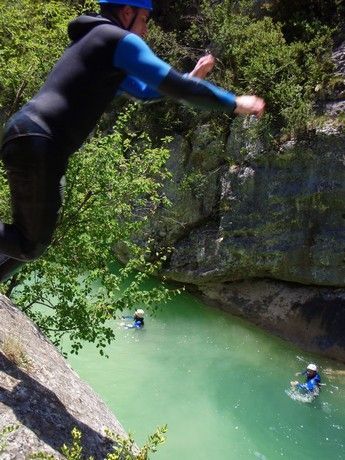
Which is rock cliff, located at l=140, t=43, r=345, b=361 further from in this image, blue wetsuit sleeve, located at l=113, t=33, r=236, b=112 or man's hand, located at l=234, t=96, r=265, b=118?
blue wetsuit sleeve, located at l=113, t=33, r=236, b=112

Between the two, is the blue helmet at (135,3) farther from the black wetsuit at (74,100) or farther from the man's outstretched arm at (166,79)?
the man's outstretched arm at (166,79)

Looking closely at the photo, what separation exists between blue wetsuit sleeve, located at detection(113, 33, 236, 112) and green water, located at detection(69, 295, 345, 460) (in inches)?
277

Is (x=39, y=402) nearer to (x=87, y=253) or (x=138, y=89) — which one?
(x=138, y=89)

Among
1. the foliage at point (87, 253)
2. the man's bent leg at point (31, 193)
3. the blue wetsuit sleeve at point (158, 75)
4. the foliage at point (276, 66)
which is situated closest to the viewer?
the blue wetsuit sleeve at point (158, 75)

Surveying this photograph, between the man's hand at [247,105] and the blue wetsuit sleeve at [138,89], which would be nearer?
the man's hand at [247,105]

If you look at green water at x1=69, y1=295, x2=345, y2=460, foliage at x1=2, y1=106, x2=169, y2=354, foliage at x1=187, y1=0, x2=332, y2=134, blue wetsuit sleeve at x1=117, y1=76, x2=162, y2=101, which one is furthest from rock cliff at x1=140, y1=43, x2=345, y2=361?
blue wetsuit sleeve at x1=117, y1=76, x2=162, y2=101

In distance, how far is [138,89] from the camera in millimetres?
2539

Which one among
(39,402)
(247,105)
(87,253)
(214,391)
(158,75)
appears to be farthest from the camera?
(214,391)

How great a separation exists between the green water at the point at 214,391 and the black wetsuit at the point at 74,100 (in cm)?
674

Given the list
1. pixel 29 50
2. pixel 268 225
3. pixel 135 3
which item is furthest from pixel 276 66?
pixel 135 3

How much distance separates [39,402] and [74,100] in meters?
1.54

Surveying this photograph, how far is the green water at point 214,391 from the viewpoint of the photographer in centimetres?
853

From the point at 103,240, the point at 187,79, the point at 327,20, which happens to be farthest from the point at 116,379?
the point at 327,20

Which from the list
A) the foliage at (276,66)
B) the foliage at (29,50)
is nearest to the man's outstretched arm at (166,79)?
the foliage at (29,50)
